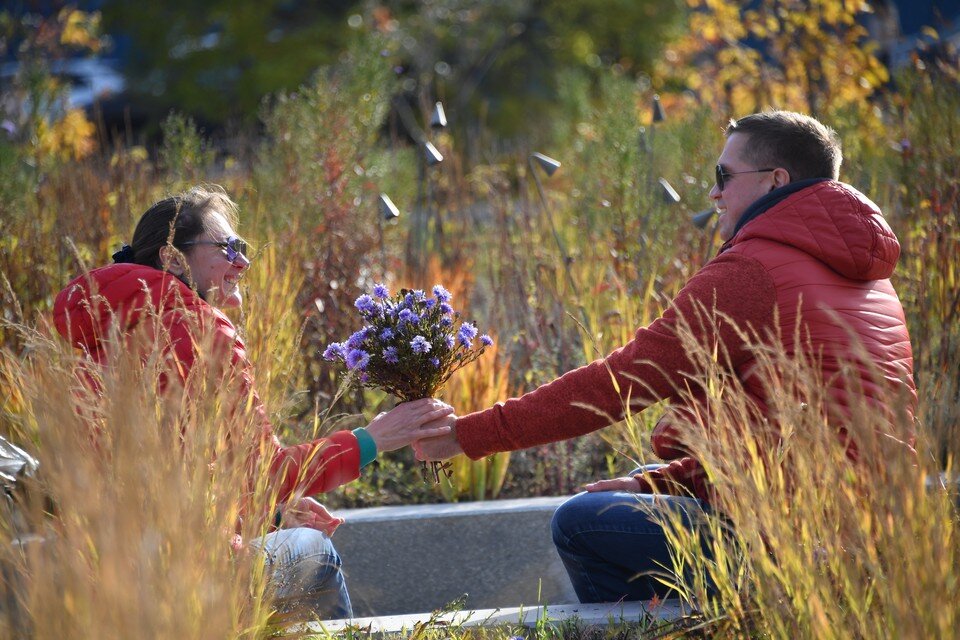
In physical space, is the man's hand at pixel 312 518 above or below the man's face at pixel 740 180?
below

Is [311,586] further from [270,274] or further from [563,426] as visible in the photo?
[270,274]

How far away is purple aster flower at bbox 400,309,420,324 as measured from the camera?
3.00 meters

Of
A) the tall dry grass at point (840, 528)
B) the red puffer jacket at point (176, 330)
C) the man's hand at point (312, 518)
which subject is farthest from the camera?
the man's hand at point (312, 518)

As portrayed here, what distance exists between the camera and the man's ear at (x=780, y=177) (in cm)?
278

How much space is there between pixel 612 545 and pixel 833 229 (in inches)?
37.4

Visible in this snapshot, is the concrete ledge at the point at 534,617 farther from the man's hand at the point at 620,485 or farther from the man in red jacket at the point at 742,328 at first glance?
the man's hand at the point at 620,485

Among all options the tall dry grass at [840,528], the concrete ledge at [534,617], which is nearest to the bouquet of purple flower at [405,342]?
the concrete ledge at [534,617]

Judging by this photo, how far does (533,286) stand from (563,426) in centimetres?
231

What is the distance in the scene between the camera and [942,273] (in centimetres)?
442

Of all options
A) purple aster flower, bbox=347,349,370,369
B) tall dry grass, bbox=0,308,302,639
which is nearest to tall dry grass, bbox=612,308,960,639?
tall dry grass, bbox=0,308,302,639

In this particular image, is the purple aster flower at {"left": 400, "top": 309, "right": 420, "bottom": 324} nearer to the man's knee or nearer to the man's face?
the man's knee

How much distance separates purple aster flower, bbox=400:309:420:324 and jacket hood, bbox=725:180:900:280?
91 centimetres

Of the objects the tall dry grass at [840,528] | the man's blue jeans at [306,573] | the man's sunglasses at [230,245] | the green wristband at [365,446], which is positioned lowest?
the man's blue jeans at [306,573]

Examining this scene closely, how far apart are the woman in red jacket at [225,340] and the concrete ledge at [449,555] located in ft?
2.22
